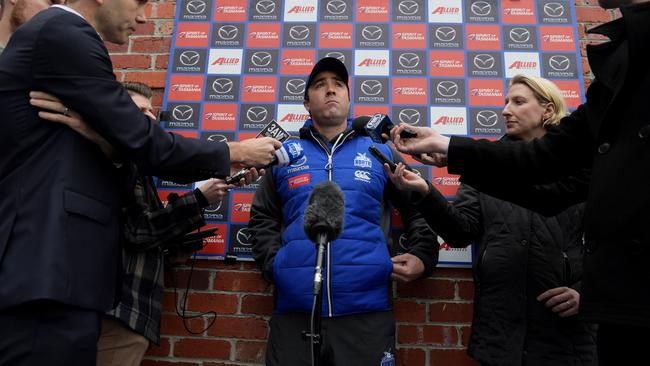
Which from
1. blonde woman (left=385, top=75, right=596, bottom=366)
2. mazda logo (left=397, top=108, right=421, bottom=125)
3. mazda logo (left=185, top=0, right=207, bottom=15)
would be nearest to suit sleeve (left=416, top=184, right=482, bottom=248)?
blonde woman (left=385, top=75, right=596, bottom=366)

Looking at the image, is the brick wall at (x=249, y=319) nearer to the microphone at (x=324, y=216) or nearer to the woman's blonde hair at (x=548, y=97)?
the woman's blonde hair at (x=548, y=97)

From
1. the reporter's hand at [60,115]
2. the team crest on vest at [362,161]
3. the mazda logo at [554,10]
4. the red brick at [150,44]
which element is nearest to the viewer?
the reporter's hand at [60,115]

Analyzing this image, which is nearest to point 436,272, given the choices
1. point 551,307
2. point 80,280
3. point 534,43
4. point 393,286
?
point 393,286

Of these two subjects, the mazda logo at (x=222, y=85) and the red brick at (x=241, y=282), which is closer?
the red brick at (x=241, y=282)

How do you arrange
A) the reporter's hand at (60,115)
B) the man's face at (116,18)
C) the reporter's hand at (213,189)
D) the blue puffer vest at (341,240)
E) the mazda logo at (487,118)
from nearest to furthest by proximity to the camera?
the reporter's hand at (60,115) → the man's face at (116,18) → the blue puffer vest at (341,240) → the reporter's hand at (213,189) → the mazda logo at (487,118)

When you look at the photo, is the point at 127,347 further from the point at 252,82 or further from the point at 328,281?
the point at 252,82

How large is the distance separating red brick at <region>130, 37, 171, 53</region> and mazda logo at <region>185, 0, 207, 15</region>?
0.73 ft

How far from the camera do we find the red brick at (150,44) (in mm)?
3312

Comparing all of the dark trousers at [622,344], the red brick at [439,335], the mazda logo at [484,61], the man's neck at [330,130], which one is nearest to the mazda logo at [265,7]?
the man's neck at [330,130]

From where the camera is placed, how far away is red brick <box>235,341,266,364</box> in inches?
110

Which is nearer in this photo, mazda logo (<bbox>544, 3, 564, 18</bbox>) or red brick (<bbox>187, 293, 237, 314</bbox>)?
red brick (<bbox>187, 293, 237, 314</bbox>)

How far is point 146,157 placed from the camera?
161 cm

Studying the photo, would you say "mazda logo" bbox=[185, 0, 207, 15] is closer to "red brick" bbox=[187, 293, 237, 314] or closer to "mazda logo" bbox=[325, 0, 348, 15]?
"mazda logo" bbox=[325, 0, 348, 15]

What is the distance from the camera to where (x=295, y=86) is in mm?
3117
